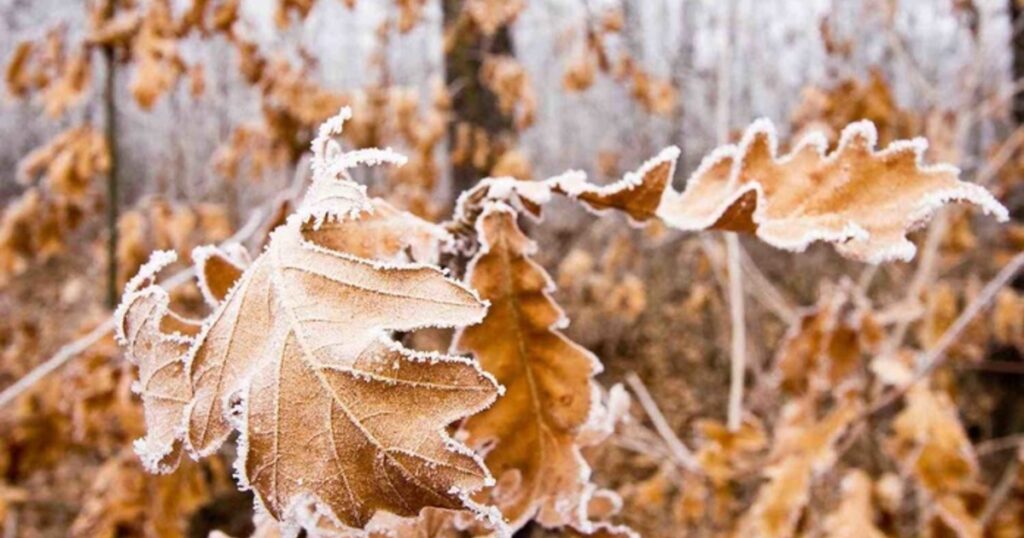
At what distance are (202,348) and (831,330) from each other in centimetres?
147

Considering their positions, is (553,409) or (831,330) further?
(831,330)

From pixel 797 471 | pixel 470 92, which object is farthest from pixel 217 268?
pixel 470 92

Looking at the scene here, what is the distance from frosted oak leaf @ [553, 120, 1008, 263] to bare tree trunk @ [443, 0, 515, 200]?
3.97 meters

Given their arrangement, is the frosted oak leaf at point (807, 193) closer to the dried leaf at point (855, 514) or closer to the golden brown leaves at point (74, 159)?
the dried leaf at point (855, 514)

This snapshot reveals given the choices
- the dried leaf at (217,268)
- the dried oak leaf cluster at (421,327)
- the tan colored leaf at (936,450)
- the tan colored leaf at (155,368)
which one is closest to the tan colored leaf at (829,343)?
the tan colored leaf at (936,450)

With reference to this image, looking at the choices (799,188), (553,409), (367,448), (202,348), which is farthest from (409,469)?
(799,188)

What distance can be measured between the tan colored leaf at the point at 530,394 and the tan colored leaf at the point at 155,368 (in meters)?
0.21

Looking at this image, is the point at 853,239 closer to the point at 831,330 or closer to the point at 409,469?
the point at 409,469

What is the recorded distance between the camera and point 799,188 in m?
0.62

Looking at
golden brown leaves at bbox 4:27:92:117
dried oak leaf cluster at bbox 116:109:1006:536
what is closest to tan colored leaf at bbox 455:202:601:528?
dried oak leaf cluster at bbox 116:109:1006:536

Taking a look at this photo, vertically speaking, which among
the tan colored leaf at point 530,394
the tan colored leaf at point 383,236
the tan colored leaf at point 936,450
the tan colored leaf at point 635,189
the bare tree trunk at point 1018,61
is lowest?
the tan colored leaf at point 936,450

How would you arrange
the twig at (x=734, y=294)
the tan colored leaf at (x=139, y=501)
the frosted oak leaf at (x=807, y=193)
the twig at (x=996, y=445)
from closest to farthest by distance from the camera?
the frosted oak leaf at (x=807, y=193) → the tan colored leaf at (x=139, y=501) → the twig at (x=734, y=294) → the twig at (x=996, y=445)

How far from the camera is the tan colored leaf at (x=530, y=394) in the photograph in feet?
2.11

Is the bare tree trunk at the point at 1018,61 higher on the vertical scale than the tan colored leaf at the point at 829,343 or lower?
higher
